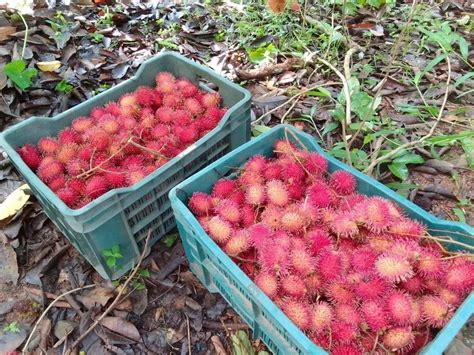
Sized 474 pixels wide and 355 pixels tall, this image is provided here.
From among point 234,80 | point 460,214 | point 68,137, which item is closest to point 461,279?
point 460,214

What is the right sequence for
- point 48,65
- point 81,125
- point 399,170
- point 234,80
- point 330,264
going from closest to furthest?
point 330,264, point 81,125, point 399,170, point 48,65, point 234,80

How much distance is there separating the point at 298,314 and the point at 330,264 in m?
0.16

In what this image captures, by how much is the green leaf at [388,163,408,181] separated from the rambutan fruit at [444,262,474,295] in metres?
0.63

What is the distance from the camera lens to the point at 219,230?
1.18 meters

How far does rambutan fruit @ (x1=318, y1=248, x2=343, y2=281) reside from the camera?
1088 millimetres

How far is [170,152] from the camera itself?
58.5 inches

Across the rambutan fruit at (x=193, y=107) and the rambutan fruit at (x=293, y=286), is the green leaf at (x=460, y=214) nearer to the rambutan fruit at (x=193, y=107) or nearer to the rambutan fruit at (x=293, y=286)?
the rambutan fruit at (x=293, y=286)

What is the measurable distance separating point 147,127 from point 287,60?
3.53 feet

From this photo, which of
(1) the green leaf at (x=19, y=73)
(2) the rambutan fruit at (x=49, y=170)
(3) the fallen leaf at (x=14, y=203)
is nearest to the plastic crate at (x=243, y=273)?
(2) the rambutan fruit at (x=49, y=170)

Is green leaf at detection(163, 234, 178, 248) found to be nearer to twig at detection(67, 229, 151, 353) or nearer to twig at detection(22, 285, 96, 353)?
twig at detection(67, 229, 151, 353)

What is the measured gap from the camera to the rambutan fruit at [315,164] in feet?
4.45

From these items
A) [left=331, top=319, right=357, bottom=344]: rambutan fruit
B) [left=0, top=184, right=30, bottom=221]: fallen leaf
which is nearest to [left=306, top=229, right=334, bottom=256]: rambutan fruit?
[left=331, top=319, right=357, bottom=344]: rambutan fruit

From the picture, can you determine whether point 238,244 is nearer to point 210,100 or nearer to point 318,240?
point 318,240

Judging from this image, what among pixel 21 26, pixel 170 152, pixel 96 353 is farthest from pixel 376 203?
pixel 21 26
